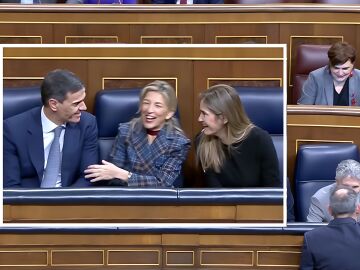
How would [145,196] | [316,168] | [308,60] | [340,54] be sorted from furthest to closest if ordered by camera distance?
[308,60]
[340,54]
[316,168]
[145,196]

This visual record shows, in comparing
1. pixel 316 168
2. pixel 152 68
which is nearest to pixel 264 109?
pixel 316 168

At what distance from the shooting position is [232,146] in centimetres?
209

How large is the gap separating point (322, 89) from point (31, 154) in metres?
1.13

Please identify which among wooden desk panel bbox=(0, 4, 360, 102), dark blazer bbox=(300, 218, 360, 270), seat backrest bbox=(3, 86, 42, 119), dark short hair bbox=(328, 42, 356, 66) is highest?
wooden desk panel bbox=(0, 4, 360, 102)

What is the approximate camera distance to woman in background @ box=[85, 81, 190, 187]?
83.2 inches

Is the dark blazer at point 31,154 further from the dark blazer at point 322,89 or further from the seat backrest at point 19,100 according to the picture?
the dark blazer at point 322,89

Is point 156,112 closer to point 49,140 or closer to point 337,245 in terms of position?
point 49,140

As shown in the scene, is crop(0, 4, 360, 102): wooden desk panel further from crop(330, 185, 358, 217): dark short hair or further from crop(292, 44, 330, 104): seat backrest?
crop(330, 185, 358, 217): dark short hair

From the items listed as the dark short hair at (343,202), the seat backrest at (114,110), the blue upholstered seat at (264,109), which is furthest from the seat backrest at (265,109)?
the dark short hair at (343,202)

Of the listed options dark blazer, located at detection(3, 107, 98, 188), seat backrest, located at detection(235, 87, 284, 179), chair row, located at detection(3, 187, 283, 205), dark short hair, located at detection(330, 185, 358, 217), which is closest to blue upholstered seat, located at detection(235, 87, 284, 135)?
seat backrest, located at detection(235, 87, 284, 179)

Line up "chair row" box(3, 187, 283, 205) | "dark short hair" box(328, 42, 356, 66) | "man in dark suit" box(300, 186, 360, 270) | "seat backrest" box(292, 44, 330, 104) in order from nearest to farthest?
"chair row" box(3, 187, 283, 205) < "man in dark suit" box(300, 186, 360, 270) < "dark short hair" box(328, 42, 356, 66) < "seat backrest" box(292, 44, 330, 104)

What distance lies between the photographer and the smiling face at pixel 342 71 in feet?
9.43

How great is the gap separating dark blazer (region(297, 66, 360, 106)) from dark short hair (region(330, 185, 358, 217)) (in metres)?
0.85

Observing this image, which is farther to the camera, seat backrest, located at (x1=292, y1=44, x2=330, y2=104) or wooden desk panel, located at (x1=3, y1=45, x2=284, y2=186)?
seat backrest, located at (x1=292, y1=44, x2=330, y2=104)
